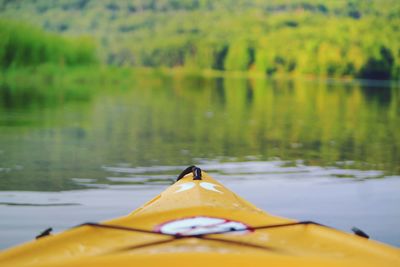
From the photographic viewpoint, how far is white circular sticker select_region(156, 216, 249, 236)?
3.26 metres

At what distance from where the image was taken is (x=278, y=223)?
353 centimetres

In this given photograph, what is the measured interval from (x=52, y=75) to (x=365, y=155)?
28.4 meters

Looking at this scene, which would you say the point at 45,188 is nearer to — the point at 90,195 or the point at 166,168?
the point at 90,195

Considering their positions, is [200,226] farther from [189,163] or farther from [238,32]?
[238,32]

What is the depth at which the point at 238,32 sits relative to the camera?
88.9 meters

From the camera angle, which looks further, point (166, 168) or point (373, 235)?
point (166, 168)

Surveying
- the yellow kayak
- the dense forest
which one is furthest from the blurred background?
the dense forest

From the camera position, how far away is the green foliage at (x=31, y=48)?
35.1 m

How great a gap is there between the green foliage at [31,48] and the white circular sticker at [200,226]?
32388mm

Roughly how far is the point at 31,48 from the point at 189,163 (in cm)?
2798

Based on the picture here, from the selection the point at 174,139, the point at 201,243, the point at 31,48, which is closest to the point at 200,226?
the point at 201,243

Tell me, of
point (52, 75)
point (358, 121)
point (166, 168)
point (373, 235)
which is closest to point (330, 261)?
point (373, 235)

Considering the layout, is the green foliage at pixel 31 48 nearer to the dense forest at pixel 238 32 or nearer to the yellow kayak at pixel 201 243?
the yellow kayak at pixel 201 243

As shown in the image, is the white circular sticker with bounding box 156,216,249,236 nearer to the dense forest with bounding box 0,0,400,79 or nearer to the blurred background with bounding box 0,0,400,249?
the blurred background with bounding box 0,0,400,249
